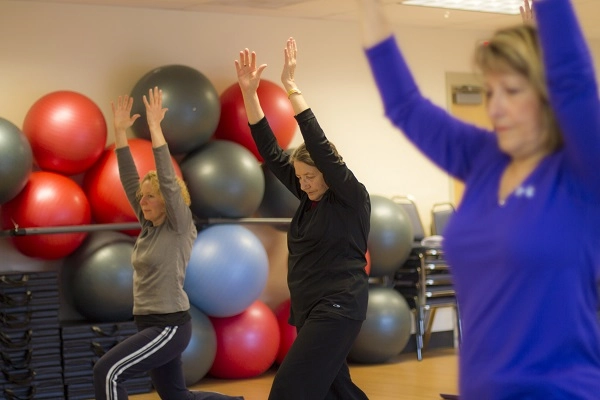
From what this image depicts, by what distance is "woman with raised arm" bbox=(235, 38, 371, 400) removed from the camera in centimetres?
364

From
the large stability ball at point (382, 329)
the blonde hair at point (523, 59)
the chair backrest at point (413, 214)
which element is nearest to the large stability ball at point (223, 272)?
the large stability ball at point (382, 329)

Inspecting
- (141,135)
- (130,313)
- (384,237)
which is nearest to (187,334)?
(130,313)

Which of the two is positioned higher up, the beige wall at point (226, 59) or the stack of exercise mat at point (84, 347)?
the beige wall at point (226, 59)

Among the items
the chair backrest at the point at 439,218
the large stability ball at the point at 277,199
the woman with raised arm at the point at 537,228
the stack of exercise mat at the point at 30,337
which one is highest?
the woman with raised arm at the point at 537,228

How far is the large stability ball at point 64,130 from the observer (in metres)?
5.93

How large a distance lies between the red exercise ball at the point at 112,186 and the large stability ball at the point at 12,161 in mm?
554

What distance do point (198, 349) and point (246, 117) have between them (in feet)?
5.64

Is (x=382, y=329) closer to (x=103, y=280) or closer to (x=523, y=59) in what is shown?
(x=103, y=280)

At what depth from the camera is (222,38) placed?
7285 millimetres

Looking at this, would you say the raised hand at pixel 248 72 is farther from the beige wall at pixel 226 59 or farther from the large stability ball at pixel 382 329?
the large stability ball at pixel 382 329

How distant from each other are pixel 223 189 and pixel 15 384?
181 cm

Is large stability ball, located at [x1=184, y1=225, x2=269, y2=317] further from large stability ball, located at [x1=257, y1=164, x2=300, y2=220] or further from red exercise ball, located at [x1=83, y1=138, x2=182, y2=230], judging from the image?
large stability ball, located at [x1=257, y1=164, x2=300, y2=220]

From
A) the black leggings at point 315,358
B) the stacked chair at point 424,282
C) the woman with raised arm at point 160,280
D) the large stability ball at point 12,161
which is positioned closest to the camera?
the black leggings at point 315,358

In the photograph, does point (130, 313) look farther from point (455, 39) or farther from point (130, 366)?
point (455, 39)
